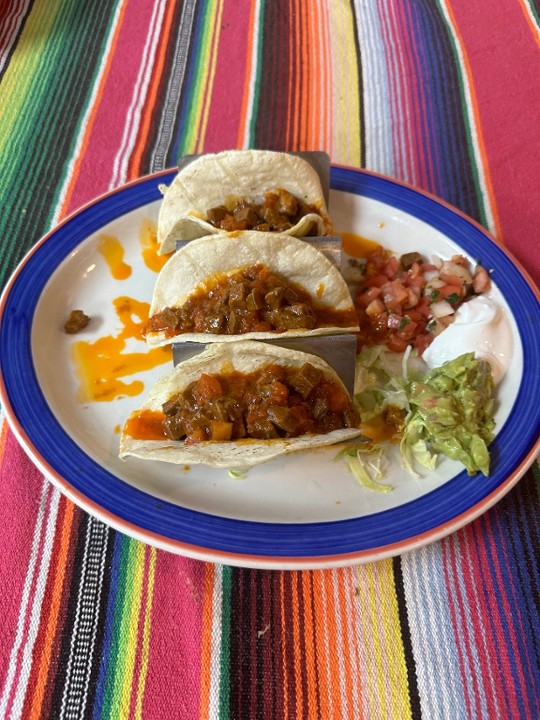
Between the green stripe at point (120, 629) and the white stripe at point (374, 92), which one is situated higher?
the white stripe at point (374, 92)

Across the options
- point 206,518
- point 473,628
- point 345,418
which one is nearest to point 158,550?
point 206,518

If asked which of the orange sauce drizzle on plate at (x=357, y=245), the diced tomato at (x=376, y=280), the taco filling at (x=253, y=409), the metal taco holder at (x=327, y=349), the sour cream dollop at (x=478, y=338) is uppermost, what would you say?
the orange sauce drizzle on plate at (x=357, y=245)

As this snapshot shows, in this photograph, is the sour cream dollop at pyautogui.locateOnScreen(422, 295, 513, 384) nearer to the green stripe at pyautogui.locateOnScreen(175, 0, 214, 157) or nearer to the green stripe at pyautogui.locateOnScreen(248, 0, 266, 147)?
the green stripe at pyautogui.locateOnScreen(248, 0, 266, 147)

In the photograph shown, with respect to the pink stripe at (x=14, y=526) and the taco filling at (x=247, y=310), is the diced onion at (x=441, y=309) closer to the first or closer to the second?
the taco filling at (x=247, y=310)

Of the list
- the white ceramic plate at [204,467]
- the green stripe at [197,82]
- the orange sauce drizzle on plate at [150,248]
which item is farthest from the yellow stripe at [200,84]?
the orange sauce drizzle on plate at [150,248]

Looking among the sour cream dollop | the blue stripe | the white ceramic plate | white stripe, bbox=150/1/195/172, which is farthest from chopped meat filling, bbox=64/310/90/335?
the sour cream dollop

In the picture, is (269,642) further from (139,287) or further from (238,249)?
(139,287)

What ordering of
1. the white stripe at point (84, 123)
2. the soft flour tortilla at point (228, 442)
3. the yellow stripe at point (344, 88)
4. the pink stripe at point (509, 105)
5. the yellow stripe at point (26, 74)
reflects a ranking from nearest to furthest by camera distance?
the soft flour tortilla at point (228, 442) → the pink stripe at point (509, 105) → the white stripe at point (84, 123) → the yellow stripe at point (344, 88) → the yellow stripe at point (26, 74)
